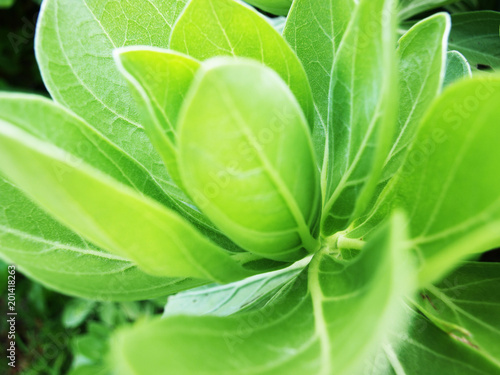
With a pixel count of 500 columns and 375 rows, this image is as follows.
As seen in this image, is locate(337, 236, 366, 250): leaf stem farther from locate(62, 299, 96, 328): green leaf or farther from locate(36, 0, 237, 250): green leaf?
locate(62, 299, 96, 328): green leaf

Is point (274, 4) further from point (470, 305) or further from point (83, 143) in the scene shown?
point (470, 305)

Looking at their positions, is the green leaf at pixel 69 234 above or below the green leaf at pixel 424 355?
above

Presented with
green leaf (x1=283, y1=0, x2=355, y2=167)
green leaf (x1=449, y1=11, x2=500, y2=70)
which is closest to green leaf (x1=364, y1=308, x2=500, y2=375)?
green leaf (x1=283, y1=0, x2=355, y2=167)

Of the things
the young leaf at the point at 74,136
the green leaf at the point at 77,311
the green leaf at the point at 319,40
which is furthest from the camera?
the green leaf at the point at 77,311

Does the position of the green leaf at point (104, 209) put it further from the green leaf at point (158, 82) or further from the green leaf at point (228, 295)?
the green leaf at point (228, 295)

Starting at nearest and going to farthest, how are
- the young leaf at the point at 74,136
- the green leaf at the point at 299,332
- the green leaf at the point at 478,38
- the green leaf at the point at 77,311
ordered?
the green leaf at the point at 299,332 < the young leaf at the point at 74,136 < the green leaf at the point at 478,38 < the green leaf at the point at 77,311

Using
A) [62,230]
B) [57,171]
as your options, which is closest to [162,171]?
[62,230]

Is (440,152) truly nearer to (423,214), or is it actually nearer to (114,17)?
(423,214)

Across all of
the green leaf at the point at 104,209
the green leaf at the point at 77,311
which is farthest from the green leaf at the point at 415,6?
the green leaf at the point at 77,311
